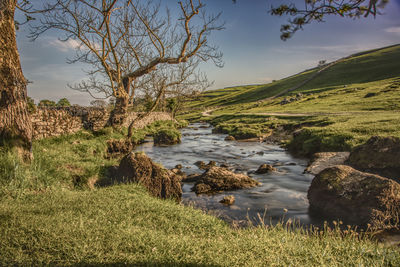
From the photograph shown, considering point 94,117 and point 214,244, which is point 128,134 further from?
point 214,244

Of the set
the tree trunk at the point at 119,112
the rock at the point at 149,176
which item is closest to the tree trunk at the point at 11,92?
the rock at the point at 149,176

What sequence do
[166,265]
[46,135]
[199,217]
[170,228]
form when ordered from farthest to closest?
1. [46,135]
2. [199,217]
3. [170,228]
4. [166,265]

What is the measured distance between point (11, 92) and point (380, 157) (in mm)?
13512

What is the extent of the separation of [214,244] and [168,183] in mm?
4807

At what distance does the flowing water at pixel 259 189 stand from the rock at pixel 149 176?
0.63m

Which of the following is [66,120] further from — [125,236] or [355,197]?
[355,197]

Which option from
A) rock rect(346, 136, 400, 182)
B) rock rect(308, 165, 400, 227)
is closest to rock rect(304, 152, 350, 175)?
rock rect(346, 136, 400, 182)

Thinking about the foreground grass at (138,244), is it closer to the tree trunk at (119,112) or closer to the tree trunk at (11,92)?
the tree trunk at (11,92)

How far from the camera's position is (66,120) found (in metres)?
16.2

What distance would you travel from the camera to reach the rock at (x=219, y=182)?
376 inches

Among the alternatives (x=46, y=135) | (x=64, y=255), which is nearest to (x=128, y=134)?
(x=46, y=135)

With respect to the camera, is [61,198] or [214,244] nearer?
[214,244]

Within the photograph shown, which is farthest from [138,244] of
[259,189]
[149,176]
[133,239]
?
[259,189]

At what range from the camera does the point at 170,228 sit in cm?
468
